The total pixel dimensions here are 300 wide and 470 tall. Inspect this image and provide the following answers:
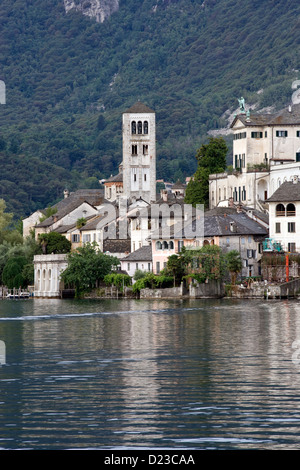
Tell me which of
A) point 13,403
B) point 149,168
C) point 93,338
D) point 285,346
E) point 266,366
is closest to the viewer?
point 13,403

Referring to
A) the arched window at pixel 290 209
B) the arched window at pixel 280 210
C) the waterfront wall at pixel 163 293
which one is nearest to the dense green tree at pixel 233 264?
the waterfront wall at pixel 163 293

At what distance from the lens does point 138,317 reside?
9150cm

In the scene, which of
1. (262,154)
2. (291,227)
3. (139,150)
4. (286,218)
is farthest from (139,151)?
(291,227)

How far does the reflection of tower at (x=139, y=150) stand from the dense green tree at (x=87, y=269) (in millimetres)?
46517

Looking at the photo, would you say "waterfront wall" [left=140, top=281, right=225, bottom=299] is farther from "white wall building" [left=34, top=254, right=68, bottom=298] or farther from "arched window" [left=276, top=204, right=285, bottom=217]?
"white wall building" [left=34, top=254, right=68, bottom=298]

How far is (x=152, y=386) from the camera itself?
154 ft

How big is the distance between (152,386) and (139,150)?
146 meters

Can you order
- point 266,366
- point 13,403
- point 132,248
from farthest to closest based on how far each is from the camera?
point 132,248 → point 266,366 → point 13,403

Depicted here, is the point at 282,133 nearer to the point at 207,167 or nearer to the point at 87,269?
the point at 207,167
